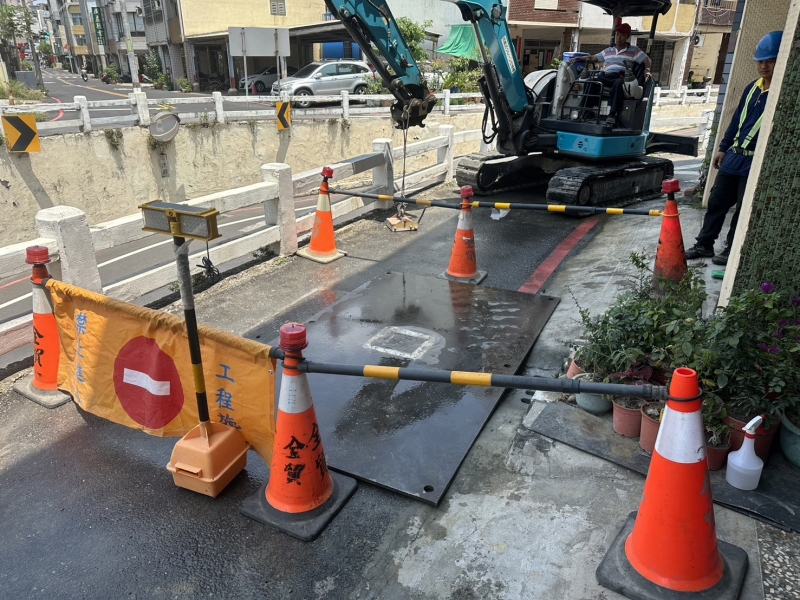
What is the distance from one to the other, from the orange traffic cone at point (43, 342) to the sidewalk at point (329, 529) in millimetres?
127

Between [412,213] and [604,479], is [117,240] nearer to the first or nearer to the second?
[604,479]

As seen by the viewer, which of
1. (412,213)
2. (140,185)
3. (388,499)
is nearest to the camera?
(388,499)

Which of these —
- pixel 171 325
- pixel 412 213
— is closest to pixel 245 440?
pixel 171 325

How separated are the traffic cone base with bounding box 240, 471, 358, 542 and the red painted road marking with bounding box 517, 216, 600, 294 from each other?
3.47 metres

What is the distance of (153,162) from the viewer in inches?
534

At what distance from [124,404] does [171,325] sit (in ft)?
2.50

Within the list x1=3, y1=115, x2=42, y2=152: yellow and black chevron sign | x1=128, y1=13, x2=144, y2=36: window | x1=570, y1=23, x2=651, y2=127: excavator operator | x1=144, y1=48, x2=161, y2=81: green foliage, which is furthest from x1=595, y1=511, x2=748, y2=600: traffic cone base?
x1=128, y1=13, x2=144, y2=36: window

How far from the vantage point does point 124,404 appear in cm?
350

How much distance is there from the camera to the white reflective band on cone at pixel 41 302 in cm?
Answer: 391

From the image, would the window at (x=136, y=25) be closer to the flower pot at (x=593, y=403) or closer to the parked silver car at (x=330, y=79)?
the parked silver car at (x=330, y=79)

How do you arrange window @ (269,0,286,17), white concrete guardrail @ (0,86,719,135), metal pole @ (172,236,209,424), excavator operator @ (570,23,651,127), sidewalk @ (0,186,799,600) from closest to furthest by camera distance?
1. sidewalk @ (0,186,799,600)
2. metal pole @ (172,236,209,424)
3. excavator operator @ (570,23,651,127)
4. white concrete guardrail @ (0,86,719,135)
5. window @ (269,0,286,17)

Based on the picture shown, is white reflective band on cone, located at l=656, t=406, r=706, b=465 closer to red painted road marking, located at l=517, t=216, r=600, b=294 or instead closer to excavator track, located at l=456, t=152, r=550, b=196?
red painted road marking, located at l=517, t=216, r=600, b=294

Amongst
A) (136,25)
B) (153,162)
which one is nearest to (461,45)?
(153,162)

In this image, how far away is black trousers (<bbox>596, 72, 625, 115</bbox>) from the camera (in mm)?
8875
